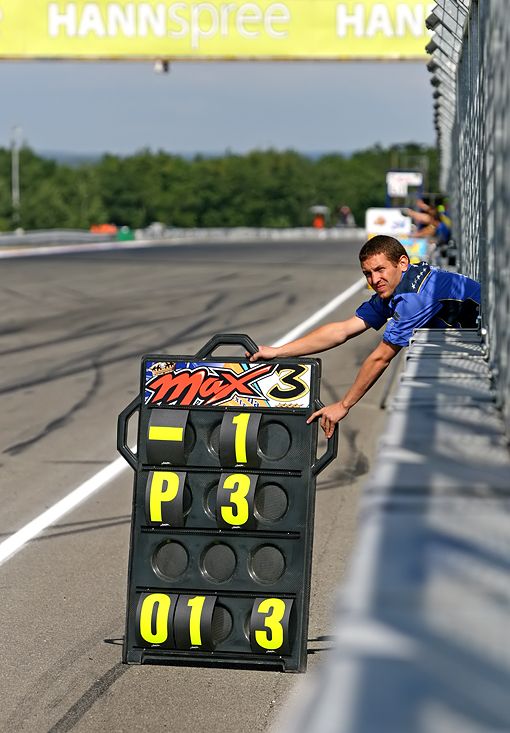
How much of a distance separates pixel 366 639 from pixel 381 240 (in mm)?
4663

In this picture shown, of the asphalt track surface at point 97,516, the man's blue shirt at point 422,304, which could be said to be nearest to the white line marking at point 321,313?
the asphalt track surface at point 97,516

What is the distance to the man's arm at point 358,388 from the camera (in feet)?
20.6

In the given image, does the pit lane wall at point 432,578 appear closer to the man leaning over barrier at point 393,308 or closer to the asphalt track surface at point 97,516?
the man leaning over barrier at point 393,308

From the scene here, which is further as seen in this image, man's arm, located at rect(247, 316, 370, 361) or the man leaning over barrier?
man's arm, located at rect(247, 316, 370, 361)

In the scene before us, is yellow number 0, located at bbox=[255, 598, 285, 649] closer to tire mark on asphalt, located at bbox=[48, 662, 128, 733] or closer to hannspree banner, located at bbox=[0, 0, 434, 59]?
tire mark on asphalt, located at bbox=[48, 662, 128, 733]

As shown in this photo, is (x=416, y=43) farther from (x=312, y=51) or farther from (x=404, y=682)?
(x=404, y=682)

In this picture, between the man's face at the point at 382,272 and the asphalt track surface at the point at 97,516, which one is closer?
the asphalt track surface at the point at 97,516

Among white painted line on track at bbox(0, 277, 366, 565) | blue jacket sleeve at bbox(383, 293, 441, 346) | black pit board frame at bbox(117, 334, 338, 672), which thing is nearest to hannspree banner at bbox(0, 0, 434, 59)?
white painted line on track at bbox(0, 277, 366, 565)

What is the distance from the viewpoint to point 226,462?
6.20 metres

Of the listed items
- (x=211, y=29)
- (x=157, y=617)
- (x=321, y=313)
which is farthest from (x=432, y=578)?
(x=211, y=29)

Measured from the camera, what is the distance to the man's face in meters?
6.86

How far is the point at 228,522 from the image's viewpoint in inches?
244

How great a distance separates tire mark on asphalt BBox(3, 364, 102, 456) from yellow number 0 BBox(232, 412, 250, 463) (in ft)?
21.9

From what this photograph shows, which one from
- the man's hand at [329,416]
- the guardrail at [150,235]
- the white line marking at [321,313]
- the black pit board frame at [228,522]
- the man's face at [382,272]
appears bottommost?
the guardrail at [150,235]
